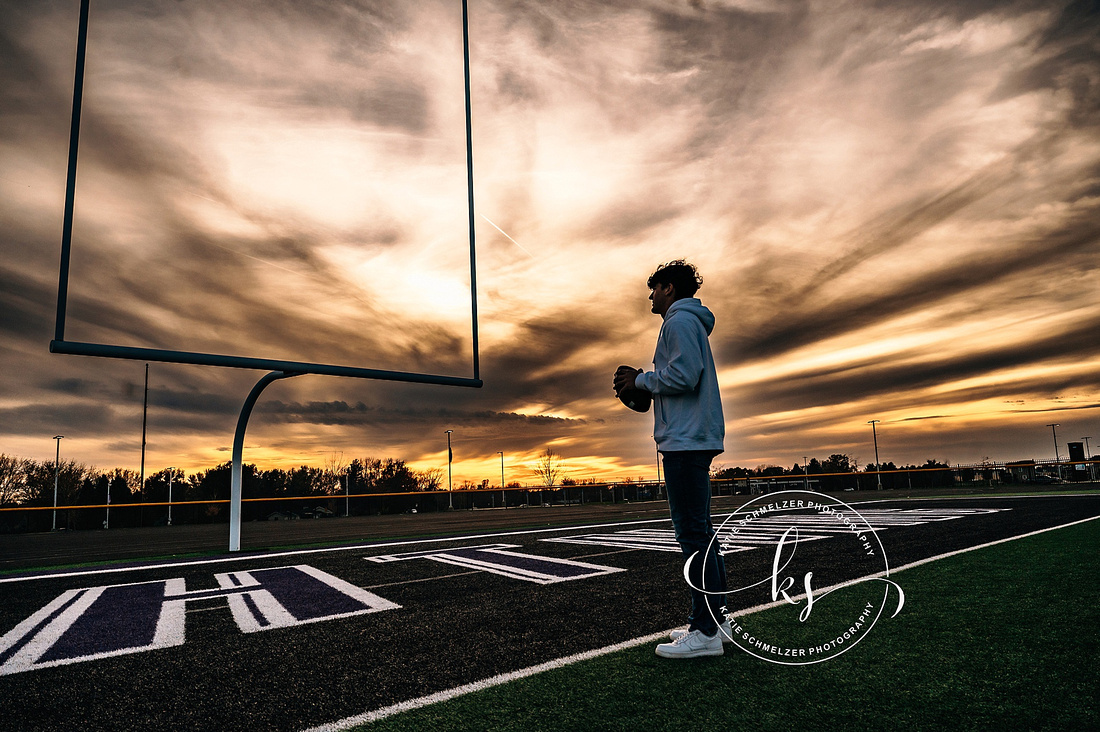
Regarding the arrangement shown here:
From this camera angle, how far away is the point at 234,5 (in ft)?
25.1

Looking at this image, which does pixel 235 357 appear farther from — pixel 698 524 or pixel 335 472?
pixel 335 472

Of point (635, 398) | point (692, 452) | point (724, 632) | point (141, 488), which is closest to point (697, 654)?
point (724, 632)

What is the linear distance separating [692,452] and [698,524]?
309 millimetres

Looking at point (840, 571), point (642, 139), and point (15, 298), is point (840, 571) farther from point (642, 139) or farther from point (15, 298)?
point (15, 298)

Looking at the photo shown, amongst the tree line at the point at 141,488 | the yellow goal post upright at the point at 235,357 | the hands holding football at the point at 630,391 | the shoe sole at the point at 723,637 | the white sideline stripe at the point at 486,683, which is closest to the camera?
the white sideline stripe at the point at 486,683

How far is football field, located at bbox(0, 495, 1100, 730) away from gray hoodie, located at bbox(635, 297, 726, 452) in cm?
94

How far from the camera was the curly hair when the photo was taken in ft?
8.95

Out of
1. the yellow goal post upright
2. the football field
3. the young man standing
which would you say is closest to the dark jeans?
the young man standing

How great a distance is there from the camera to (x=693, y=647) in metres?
2.43

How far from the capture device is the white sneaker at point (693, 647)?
7.91 ft

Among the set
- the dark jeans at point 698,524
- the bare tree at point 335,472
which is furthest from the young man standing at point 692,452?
the bare tree at point 335,472

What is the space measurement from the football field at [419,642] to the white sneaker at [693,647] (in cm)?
5

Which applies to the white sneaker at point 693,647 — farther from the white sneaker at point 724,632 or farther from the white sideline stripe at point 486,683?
the white sideline stripe at point 486,683

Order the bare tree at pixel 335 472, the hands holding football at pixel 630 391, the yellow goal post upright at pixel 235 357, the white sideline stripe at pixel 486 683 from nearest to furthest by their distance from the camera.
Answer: the white sideline stripe at pixel 486 683
the hands holding football at pixel 630 391
the yellow goal post upright at pixel 235 357
the bare tree at pixel 335 472
